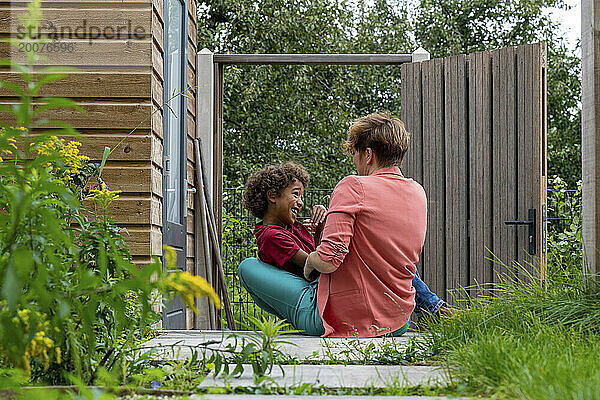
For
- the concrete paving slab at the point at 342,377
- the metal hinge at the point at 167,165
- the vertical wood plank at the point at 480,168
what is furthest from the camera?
the vertical wood plank at the point at 480,168

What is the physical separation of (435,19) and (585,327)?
525 inches

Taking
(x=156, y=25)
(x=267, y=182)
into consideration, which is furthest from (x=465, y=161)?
(x=156, y=25)

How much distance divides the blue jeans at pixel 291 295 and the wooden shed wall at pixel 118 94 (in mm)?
481

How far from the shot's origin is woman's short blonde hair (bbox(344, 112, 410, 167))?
3.04m

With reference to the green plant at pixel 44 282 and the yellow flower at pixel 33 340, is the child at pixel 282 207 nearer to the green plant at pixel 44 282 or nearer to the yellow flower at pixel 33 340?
the green plant at pixel 44 282

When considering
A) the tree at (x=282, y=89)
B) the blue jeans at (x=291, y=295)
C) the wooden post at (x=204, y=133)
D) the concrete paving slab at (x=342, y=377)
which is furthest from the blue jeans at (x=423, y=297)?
the tree at (x=282, y=89)

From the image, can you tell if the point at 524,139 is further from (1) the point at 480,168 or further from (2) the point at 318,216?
(2) the point at 318,216

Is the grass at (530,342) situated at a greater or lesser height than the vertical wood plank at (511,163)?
lesser

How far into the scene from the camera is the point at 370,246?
2918 millimetres

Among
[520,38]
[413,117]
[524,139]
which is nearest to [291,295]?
[524,139]

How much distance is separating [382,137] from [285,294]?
2.66 ft

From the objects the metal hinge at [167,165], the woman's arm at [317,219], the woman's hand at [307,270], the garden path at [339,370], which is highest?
the metal hinge at [167,165]

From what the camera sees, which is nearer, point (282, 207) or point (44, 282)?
point (44, 282)

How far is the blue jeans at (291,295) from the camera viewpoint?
307 centimetres
